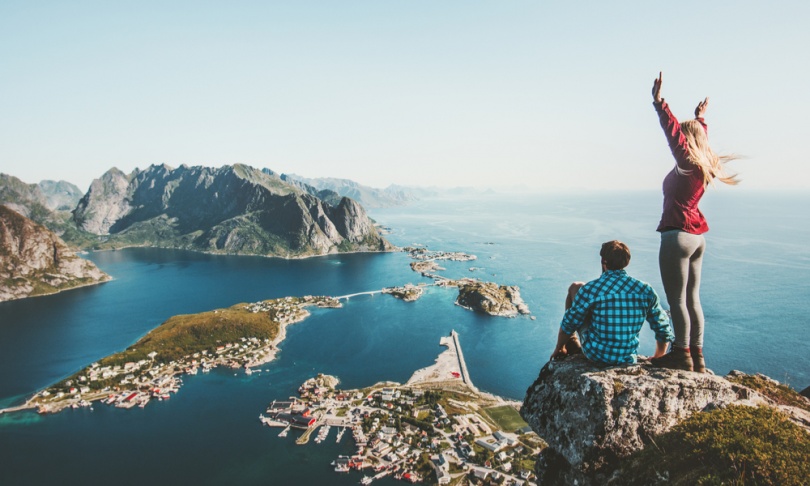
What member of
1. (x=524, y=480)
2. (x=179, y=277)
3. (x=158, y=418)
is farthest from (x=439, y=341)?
(x=179, y=277)

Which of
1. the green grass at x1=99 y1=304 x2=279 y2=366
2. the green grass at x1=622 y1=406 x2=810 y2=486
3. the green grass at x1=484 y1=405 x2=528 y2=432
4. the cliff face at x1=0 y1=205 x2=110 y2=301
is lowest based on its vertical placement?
the green grass at x1=484 y1=405 x2=528 y2=432

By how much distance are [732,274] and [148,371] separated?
141 meters

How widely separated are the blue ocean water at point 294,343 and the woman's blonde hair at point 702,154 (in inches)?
1764

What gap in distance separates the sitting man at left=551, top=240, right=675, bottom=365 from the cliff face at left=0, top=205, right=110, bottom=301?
6966 inches

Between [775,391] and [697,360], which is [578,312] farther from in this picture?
[775,391]

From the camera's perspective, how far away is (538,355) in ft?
232

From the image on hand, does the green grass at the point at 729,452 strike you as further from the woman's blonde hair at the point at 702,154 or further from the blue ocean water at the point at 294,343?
the blue ocean water at the point at 294,343

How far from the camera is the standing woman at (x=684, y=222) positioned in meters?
6.07

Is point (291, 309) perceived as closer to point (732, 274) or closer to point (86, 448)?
point (86, 448)

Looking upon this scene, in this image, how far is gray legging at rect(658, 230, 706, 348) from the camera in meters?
6.19

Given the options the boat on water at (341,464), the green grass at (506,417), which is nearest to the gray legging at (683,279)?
the boat on water at (341,464)

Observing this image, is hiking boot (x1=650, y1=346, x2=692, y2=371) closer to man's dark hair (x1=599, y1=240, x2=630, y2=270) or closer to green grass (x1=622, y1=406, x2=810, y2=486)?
green grass (x1=622, y1=406, x2=810, y2=486)

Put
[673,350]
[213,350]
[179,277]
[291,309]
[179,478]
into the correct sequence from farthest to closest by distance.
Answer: [179,277], [291,309], [213,350], [179,478], [673,350]

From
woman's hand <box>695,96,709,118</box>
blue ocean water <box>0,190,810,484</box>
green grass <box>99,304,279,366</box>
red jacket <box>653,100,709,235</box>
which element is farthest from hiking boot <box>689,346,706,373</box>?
green grass <box>99,304,279,366</box>
